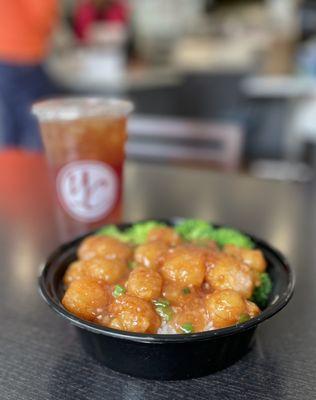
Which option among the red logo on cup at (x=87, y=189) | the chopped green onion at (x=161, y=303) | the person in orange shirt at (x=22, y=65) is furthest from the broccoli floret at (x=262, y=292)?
the person in orange shirt at (x=22, y=65)

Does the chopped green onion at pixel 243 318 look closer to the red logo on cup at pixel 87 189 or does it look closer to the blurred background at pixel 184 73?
the red logo on cup at pixel 87 189

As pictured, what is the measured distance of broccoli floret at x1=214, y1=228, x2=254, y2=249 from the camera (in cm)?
66

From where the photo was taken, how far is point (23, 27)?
204cm

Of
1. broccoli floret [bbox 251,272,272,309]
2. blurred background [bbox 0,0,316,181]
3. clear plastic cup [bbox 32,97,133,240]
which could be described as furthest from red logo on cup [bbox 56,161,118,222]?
blurred background [bbox 0,0,316,181]

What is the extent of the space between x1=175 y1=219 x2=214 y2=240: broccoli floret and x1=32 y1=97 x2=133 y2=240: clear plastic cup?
185 millimetres

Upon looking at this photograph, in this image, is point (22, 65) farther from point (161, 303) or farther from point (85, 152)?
point (161, 303)

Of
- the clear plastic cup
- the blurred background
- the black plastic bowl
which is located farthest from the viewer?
the blurred background

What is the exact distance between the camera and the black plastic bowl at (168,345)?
47 centimetres

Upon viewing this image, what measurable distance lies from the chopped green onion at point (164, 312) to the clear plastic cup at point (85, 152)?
348 mm

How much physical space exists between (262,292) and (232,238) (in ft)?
0.36

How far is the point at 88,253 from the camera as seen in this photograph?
24.6 inches

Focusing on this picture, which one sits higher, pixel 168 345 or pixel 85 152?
pixel 85 152

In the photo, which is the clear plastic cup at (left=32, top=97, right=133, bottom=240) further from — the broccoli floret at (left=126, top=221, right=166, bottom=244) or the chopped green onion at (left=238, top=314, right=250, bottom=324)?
the chopped green onion at (left=238, top=314, right=250, bottom=324)

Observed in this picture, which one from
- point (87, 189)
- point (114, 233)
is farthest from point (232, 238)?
point (87, 189)
